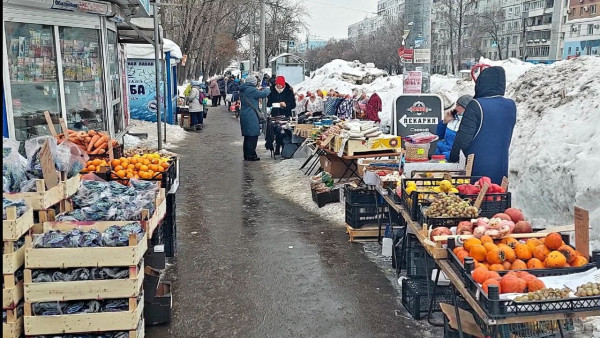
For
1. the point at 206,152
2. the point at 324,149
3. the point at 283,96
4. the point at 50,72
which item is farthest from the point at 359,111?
the point at 50,72

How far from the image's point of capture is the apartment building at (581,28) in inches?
2587

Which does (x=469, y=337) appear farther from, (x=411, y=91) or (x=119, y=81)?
(x=119, y=81)

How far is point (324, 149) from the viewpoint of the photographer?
10180mm

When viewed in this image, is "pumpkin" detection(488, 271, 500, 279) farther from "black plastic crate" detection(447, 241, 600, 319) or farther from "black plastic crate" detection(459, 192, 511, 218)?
"black plastic crate" detection(459, 192, 511, 218)

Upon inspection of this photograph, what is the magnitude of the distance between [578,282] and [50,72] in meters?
8.05

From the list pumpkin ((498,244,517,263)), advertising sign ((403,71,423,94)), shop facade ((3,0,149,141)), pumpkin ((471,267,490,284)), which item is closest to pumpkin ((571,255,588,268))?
pumpkin ((498,244,517,263))

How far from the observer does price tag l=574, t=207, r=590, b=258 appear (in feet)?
13.2

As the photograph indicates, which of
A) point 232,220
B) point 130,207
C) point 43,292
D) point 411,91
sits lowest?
→ point 232,220

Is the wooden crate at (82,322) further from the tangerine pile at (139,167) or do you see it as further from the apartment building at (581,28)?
the apartment building at (581,28)

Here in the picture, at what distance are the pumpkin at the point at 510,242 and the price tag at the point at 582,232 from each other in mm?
423

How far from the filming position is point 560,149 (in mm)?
8203

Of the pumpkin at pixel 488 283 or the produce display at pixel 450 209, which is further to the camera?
the produce display at pixel 450 209

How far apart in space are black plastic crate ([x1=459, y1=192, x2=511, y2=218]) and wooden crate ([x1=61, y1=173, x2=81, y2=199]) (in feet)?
11.9

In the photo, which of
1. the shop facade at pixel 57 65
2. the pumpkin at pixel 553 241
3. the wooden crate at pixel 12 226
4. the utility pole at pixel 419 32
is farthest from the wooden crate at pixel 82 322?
the utility pole at pixel 419 32
